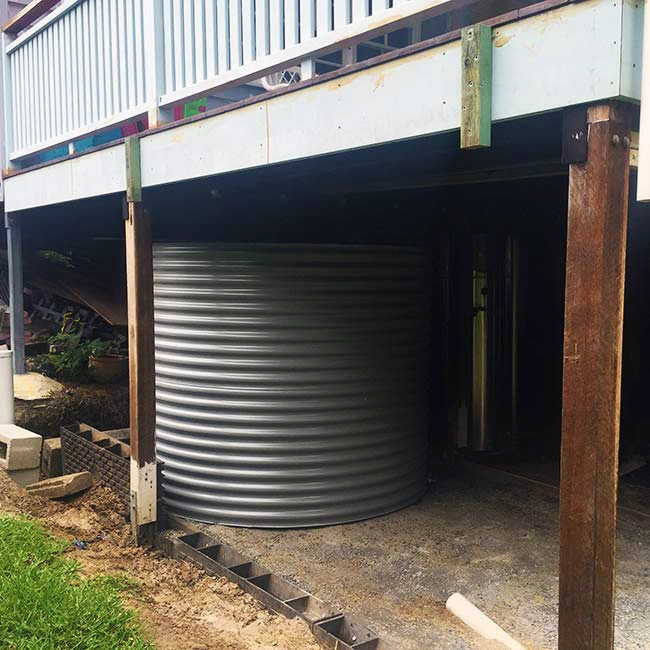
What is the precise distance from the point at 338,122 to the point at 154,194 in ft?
7.29

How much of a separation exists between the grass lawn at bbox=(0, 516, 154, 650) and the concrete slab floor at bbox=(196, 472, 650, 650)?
41.1 inches

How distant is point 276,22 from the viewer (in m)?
3.29

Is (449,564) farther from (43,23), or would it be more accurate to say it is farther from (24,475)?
(43,23)

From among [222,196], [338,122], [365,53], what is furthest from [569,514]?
[365,53]

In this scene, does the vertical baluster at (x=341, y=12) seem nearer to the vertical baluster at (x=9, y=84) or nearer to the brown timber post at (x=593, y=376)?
→ the brown timber post at (x=593, y=376)

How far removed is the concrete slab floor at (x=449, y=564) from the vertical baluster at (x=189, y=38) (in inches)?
107

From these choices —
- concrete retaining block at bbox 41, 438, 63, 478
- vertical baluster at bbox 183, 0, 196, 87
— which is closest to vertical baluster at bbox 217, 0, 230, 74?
vertical baluster at bbox 183, 0, 196, 87

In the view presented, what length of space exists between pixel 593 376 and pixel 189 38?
9.26ft

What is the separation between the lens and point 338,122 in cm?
297

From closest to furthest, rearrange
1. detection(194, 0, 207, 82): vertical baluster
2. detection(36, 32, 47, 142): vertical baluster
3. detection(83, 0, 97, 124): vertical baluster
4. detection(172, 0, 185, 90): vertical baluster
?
detection(194, 0, 207, 82): vertical baluster, detection(172, 0, 185, 90): vertical baluster, detection(83, 0, 97, 124): vertical baluster, detection(36, 32, 47, 142): vertical baluster

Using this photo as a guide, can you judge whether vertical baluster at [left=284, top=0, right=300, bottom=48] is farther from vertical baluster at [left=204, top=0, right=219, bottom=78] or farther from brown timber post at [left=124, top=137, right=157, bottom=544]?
brown timber post at [left=124, top=137, right=157, bottom=544]

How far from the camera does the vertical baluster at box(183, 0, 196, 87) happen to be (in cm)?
391

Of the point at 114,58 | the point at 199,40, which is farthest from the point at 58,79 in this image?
the point at 199,40

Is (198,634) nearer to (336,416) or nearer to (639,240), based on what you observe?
(336,416)
